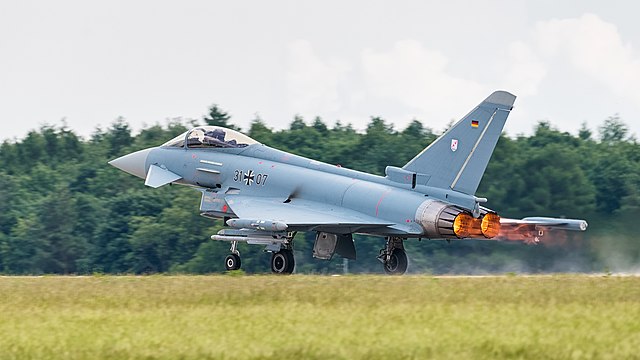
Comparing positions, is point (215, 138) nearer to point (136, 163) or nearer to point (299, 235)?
point (136, 163)

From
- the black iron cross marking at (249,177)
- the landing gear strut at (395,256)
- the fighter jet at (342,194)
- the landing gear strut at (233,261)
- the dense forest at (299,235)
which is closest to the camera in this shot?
the fighter jet at (342,194)

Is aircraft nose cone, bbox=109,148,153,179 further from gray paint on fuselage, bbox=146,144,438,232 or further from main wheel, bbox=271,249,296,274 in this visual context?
main wheel, bbox=271,249,296,274

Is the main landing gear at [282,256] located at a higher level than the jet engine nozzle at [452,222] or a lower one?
lower

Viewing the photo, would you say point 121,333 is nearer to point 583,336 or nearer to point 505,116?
point 583,336

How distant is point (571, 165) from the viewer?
49.3 m

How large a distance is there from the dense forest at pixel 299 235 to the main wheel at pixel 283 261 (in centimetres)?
630

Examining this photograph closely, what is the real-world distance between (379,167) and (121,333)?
52.4m

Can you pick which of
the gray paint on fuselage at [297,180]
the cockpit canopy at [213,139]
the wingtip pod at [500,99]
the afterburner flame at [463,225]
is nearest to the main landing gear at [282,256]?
the gray paint on fuselage at [297,180]

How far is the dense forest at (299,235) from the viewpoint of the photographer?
119 ft

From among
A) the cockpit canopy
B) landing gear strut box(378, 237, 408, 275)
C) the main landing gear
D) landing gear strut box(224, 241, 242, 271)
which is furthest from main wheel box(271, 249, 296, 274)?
the cockpit canopy

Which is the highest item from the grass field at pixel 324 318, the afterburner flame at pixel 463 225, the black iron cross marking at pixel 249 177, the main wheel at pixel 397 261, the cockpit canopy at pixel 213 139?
the cockpit canopy at pixel 213 139

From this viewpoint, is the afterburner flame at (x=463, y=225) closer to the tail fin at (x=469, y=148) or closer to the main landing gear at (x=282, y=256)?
the tail fin at (x=469, y=148)

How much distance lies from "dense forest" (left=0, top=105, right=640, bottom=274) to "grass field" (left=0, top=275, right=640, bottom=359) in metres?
9.82

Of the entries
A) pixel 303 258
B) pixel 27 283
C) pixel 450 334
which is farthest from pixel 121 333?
pixel 303 258
